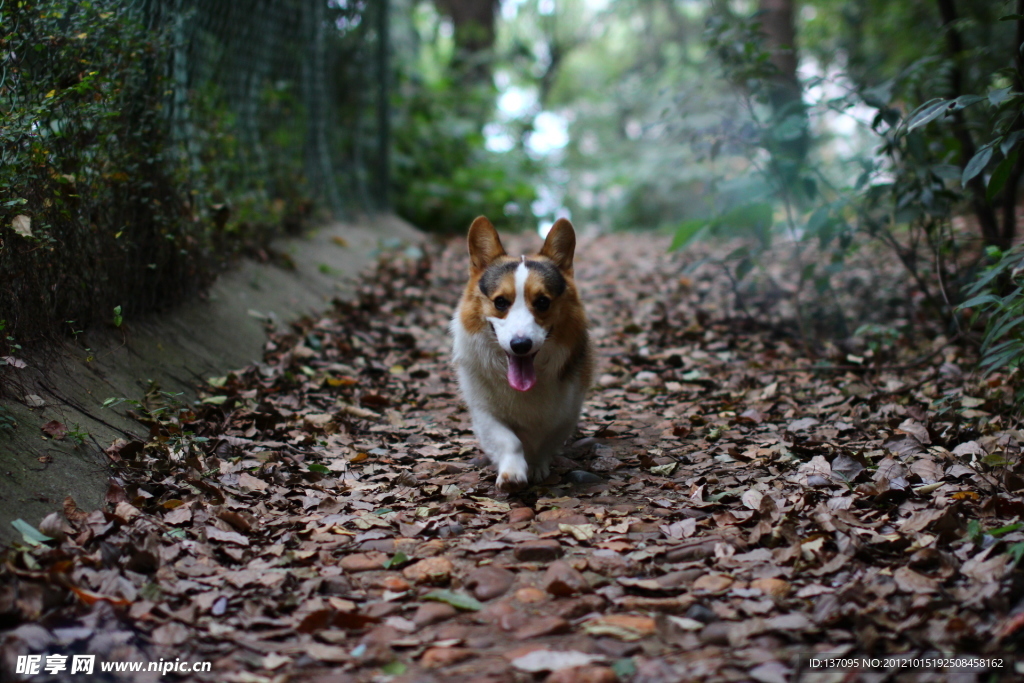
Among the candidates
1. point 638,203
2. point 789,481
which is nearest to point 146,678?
point 789,481

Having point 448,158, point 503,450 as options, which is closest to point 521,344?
point 503,450

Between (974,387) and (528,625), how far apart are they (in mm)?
3113

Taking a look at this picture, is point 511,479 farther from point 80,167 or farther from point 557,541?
point 80,167

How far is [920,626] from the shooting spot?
2.05m

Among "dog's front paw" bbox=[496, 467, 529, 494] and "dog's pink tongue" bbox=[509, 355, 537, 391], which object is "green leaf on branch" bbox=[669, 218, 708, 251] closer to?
"dog's pink tongue" bbox=[509, 355, 537, 391]

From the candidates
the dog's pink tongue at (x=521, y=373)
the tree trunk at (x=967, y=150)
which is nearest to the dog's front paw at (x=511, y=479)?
the dog's pink tongue at (x=521, y=373)

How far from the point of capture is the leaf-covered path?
81.5 inches

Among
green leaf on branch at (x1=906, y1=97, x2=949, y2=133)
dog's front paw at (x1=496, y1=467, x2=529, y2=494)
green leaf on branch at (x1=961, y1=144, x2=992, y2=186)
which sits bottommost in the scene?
dog's front paw at (x1=496, y1=467, x2=529, y2=494)

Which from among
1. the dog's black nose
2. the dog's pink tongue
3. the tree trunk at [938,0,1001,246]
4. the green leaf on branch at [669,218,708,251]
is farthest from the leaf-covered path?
the green leaf on branch at [669,218,708,251]

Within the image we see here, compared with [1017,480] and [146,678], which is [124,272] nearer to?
[146,678]

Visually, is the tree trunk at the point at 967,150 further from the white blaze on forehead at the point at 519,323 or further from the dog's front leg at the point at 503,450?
the dog's front leg at the point at 503,450

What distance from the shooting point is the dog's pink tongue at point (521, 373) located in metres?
3.49

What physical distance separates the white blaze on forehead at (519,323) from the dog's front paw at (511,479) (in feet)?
1.78

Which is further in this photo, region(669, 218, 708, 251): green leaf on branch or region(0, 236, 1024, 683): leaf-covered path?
region(669, 218, 708, 251): green leaf on branch
